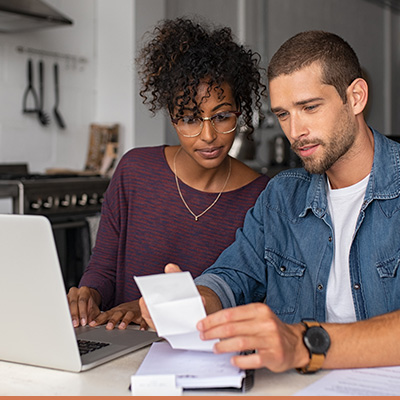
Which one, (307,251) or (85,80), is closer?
(307,251)

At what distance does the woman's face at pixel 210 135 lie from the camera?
1663 mm

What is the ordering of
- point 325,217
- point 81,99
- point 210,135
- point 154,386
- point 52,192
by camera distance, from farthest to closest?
1. point 81,99
2. point 52,192
3. point 210,135
4. point 325,217
5. point 154,386

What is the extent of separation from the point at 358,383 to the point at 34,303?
54cm

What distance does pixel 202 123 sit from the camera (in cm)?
167

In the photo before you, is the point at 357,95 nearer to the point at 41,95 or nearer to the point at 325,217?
the point at 325,217

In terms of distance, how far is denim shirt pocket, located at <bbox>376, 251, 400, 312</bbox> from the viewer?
137cm

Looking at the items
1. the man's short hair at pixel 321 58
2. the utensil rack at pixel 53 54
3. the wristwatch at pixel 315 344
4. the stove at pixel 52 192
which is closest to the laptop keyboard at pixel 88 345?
the wristwatch at pixel 315 344

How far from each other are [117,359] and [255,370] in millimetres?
252

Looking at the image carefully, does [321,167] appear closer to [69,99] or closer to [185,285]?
[185,285]

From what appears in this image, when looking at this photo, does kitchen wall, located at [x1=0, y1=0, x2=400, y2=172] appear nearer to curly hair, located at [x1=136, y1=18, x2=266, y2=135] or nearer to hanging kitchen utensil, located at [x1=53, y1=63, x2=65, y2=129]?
hanging kitchen utensil, located at [x1=53, y1=63, x2=65, y2=129]

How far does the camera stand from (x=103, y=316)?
144cm

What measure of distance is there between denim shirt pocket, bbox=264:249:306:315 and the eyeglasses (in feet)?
1.17

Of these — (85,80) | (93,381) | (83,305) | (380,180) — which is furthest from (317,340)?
(85,80)

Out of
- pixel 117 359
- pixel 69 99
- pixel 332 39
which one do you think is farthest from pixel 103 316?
pixel 69 99
